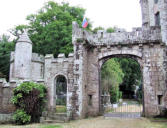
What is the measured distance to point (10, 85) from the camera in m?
11.1

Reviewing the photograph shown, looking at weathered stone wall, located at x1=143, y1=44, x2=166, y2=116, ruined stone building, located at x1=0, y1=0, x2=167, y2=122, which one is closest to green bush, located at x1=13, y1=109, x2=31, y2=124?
ruined stone building, located at x1=0, y1=0, x2=167, y2=122

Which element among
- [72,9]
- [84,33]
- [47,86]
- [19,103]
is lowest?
[19,103]

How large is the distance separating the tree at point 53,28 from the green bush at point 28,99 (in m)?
10.3

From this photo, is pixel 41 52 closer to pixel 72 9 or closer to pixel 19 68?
pixel 19 68

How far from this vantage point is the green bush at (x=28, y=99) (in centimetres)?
984

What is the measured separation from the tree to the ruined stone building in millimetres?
8673

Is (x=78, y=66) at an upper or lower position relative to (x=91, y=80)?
upper

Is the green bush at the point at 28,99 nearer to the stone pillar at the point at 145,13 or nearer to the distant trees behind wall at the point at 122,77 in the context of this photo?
the distant trees behind wall at the point at 122,77

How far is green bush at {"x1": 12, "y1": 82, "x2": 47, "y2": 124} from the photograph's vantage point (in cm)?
984

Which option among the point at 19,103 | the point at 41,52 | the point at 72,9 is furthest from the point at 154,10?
the point at 41,52

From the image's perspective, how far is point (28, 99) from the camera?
391 inches

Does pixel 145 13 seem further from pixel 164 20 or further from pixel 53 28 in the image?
pixel 53 28

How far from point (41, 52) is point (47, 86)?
1434 cm

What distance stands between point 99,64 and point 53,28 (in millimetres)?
11613
